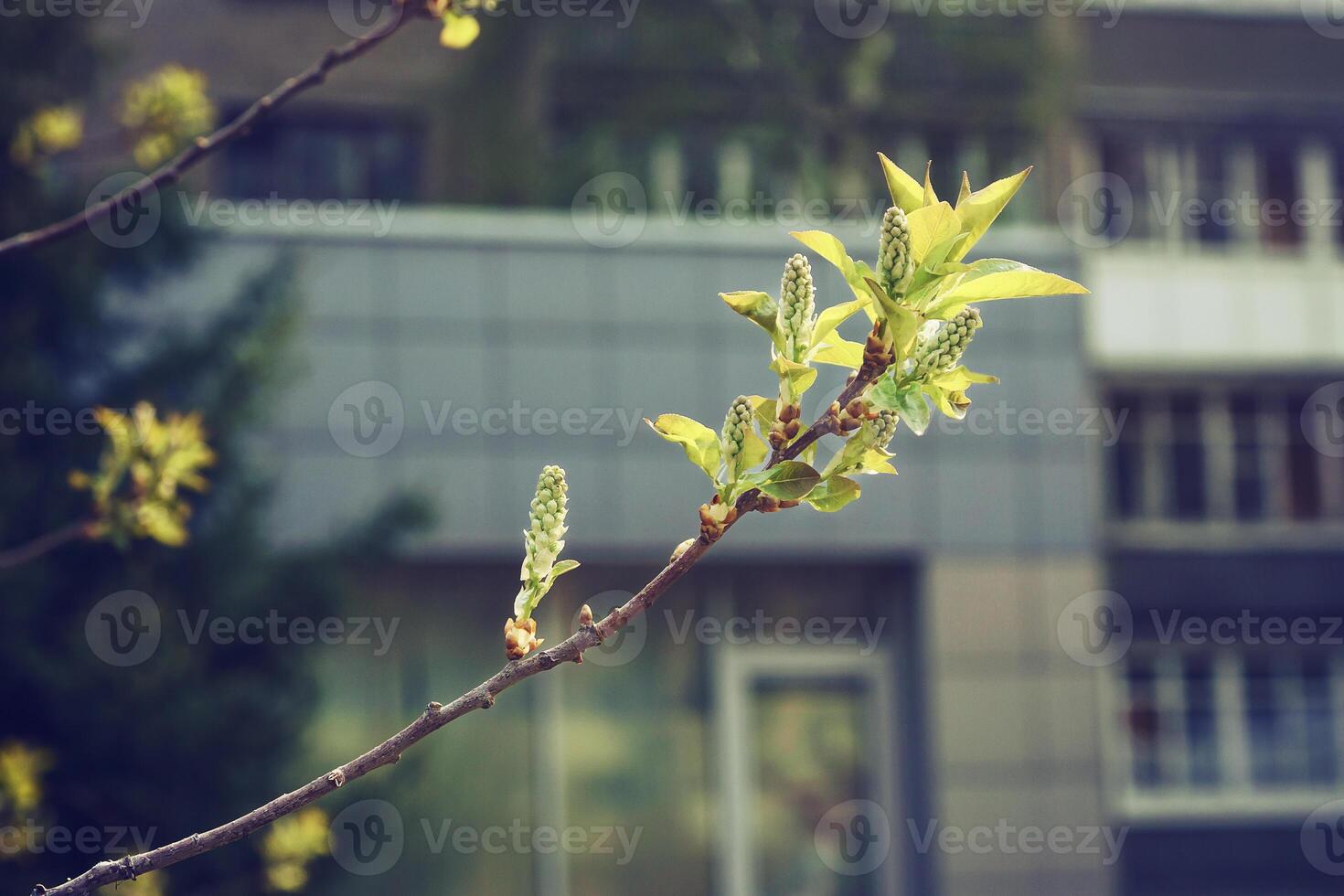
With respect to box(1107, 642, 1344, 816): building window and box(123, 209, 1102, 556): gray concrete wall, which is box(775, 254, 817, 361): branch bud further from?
box(1107, 642, 1344, 816): building window

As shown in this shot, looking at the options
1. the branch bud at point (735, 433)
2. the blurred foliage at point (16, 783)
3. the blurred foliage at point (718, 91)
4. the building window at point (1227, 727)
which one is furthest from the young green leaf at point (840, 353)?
the building window at point (1227, 727)

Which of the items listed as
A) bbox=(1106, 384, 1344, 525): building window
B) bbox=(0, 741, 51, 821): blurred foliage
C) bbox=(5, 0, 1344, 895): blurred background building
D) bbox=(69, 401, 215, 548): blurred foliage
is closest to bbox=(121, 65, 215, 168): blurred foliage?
bbox=(69, 401, 215, 548): blurred foliage

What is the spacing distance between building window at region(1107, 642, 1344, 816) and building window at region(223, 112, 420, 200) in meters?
6.90

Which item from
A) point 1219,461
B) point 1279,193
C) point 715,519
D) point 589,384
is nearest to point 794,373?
point 715,519

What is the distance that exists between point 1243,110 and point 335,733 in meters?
9.49

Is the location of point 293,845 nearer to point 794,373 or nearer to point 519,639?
point 519,639

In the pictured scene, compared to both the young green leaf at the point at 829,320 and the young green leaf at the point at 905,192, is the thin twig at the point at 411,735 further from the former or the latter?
the young green leaf at the point at 905,192

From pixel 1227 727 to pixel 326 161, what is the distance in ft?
27.4

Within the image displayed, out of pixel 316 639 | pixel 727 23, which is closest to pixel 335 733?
pixel 316 639

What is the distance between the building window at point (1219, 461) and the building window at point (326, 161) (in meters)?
6.17

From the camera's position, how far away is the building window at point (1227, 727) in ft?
39.1

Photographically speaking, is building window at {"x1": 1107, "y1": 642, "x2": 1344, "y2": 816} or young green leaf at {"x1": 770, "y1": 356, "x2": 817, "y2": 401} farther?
building window at {"x1": 1107, "y1": 642, "x2": 1344, "y2": 816}

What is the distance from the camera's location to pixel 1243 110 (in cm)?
1377

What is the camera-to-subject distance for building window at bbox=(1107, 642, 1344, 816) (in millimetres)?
11906
